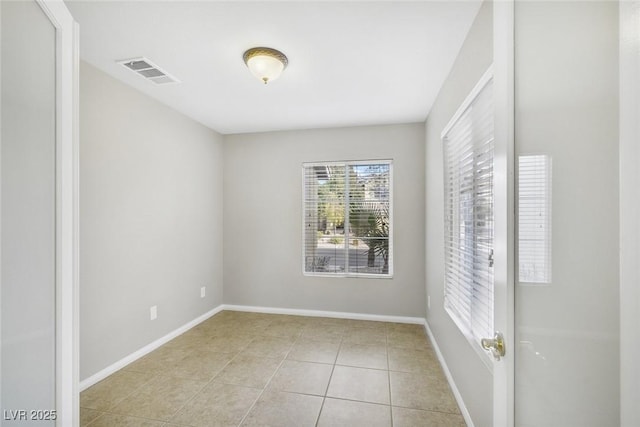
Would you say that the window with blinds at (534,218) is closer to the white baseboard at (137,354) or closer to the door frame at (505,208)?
the door frame at (505,208)

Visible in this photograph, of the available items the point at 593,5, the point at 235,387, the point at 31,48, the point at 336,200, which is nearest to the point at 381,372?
the point at 235,387

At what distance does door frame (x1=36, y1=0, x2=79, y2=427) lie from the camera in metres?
0.99

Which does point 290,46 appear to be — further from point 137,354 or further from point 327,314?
point 327,314

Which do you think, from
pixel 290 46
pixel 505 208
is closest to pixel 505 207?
pixel 505 208

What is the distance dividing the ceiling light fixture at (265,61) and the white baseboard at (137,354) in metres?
2.72

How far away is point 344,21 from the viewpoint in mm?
1703

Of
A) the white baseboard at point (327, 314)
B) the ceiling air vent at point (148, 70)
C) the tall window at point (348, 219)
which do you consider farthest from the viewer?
the tall window at point (348, 219)

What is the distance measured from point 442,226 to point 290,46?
1960 mm

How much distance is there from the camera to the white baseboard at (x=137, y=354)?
2236 mm

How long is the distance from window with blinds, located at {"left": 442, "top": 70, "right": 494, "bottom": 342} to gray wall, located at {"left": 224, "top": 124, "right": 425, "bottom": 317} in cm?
112

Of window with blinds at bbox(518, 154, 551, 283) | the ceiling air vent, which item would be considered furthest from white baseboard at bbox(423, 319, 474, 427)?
the ceiling air vent

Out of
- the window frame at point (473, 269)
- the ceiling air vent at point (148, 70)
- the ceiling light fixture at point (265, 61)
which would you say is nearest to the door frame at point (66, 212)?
the ceiling light fixture at point (265, 61)

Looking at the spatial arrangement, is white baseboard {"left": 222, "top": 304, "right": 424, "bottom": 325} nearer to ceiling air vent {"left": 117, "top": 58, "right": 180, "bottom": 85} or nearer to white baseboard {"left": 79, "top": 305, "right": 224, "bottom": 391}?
white baseboard {"left": 79, "top": 305, "right": 224, "bottom": 391}

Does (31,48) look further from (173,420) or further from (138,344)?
(138,344)
